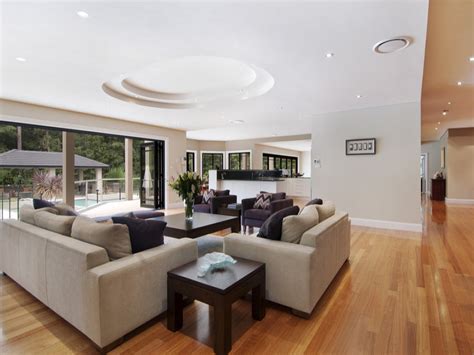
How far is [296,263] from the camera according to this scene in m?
2.14

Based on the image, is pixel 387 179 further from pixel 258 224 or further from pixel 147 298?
pixel 147 298

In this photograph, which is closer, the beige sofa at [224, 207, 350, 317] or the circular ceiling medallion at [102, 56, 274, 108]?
the beige sofa at [224, 207, 350, 317]

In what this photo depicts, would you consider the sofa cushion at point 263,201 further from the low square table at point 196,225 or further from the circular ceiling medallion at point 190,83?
the circular ceiling medallion at point 190,83

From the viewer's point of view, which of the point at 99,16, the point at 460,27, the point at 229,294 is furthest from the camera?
the point at 460,27

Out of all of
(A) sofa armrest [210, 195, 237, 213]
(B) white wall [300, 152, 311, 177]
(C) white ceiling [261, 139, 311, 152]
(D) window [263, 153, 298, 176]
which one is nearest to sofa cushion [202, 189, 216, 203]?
(A) sofa armrest [210, 195, 237, 213]

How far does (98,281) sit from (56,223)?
38.9 inches

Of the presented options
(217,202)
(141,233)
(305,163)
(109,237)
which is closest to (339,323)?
(141,233)

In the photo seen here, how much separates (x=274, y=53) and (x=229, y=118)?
3.74 metres

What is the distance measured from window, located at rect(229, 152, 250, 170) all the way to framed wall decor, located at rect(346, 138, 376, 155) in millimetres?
6841

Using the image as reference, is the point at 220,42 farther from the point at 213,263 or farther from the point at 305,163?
the point at 305,163

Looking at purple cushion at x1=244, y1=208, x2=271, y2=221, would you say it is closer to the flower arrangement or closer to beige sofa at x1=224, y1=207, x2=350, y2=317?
the flower arrangement

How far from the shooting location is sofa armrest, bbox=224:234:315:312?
2117mm

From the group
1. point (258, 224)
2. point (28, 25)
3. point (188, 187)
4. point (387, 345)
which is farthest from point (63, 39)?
Result: point (387, 345)

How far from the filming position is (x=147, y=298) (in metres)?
1.97
